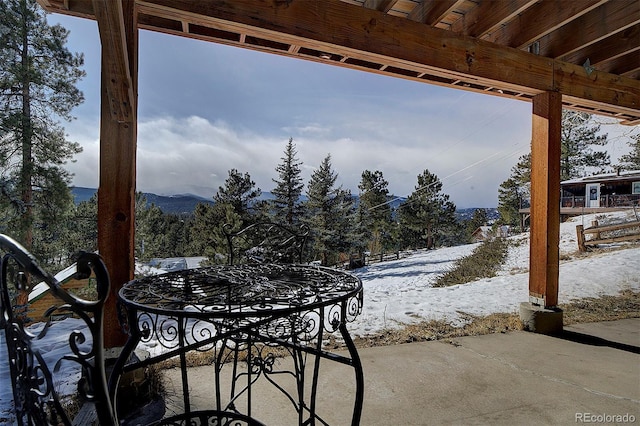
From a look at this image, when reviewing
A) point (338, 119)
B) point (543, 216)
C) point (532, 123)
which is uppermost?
point (338, 119)

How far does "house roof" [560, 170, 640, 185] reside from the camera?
1230cm

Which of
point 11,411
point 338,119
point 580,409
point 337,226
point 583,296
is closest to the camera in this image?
point 11,411

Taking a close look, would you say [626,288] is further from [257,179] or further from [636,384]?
[257,179]

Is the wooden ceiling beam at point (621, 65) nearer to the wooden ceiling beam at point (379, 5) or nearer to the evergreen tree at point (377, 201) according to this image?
the wooden ceiling beam at point (379, 5)

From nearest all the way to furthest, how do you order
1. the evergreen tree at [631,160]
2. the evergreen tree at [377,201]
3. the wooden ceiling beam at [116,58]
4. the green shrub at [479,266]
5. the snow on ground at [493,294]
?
the wooden ceiling beam at [116,58] < the snow on ground at [493,294] < the green shrub at [479,266] < the evergreen tree at [631,160] < the evergreen tree at [377,201]

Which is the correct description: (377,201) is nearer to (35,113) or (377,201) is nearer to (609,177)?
(609,177)

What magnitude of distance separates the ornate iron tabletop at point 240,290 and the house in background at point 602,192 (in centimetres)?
1516

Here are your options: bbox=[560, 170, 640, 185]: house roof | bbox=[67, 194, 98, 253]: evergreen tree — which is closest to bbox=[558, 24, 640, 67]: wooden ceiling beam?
bbox=[67, 194, 98, 253]: evergreen tree

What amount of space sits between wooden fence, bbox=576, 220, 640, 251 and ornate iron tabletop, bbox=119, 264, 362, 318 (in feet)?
26.8

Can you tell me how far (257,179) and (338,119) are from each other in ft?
24.9

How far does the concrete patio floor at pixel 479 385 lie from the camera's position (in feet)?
5.12

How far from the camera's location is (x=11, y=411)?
1.42 m

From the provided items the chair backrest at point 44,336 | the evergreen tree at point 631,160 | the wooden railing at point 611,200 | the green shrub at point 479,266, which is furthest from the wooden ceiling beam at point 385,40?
the evergreen tree at point 631,160

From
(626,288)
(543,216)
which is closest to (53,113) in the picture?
(543,216)
